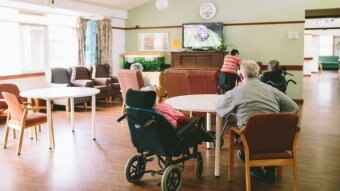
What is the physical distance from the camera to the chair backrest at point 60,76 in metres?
8.12

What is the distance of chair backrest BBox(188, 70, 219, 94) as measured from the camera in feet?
19.3

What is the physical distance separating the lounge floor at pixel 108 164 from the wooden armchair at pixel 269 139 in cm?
52

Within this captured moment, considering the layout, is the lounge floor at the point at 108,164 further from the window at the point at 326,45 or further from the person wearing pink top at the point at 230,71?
the window at the point at 326,45

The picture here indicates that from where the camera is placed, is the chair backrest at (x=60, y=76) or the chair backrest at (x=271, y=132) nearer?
the chair backrest at (x=271, y=132)

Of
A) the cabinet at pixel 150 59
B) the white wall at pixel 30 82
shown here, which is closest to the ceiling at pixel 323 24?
the cabinet at pixel 150 59

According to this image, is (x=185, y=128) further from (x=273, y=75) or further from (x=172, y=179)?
(x=273, y=75)

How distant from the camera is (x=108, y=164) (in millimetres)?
4109

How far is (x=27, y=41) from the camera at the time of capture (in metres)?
7.92

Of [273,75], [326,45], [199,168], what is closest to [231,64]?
[273,75]

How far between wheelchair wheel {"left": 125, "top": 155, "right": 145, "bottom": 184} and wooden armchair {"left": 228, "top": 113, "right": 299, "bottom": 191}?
3.62 feet

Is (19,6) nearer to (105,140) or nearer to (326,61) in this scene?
(105,140)

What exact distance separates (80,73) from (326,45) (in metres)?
18.2

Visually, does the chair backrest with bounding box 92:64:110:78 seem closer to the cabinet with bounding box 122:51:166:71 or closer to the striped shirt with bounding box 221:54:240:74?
the cabinet with bounding box 122:51:166:71

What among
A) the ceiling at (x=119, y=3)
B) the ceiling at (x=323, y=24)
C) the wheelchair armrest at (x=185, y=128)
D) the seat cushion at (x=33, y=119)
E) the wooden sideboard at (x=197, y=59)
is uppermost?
the ceiling at (x=323, y=24)
